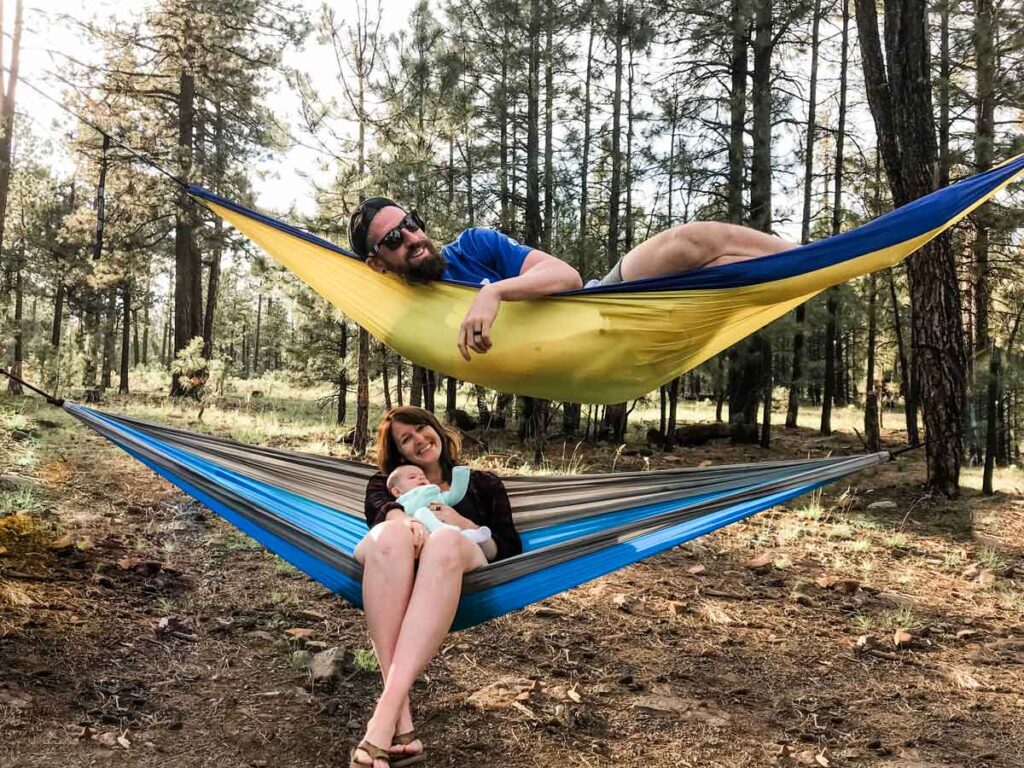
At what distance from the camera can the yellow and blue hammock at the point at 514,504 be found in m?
1.29

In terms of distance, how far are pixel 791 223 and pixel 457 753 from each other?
591cm

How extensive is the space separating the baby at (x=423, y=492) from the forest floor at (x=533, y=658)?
1.47 feet

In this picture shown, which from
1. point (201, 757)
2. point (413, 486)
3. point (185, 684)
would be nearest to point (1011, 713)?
point (413, 486)

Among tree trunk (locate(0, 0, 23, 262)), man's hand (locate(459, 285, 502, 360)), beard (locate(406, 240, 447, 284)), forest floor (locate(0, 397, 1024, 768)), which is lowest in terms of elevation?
forest floor (locate(0, 397, 1024, 768))

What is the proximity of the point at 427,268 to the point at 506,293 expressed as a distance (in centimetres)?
28

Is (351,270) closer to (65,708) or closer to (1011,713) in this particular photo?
(65,708)

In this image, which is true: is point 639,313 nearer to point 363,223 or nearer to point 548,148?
point 363,223

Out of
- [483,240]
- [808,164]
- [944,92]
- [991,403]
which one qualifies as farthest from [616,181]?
[483,240]

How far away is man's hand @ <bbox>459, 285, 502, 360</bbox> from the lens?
134 centimetres

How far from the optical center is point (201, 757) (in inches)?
52.5

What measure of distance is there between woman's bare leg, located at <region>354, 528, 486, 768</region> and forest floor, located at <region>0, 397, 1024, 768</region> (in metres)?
0.34

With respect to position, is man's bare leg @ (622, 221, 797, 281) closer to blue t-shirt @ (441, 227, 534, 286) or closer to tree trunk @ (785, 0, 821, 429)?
blue t-shirt @ (441, 227, 534, 286)

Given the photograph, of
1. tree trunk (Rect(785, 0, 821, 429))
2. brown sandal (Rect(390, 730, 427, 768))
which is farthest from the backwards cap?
tree trunk (Rect(785, 0, 821, 429))

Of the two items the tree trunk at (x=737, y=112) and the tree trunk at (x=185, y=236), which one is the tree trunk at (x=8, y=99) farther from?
the tree trunk at (x=737, y=112)
